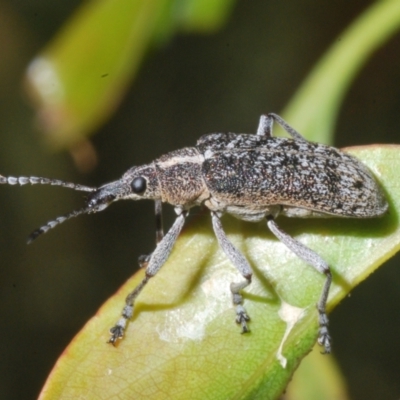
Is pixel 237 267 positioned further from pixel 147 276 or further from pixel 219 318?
pixel 147 276

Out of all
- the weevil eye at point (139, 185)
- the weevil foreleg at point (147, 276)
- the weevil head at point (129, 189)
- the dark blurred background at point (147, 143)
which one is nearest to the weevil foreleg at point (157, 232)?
the weevil head at point (129, 189)

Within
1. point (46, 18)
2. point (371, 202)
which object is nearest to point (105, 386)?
point (371, 202)

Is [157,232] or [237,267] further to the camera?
[157,232]

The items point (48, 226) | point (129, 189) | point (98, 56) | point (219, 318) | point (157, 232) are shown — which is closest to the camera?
point (219, 318)

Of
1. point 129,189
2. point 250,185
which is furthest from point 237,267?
point 129,189

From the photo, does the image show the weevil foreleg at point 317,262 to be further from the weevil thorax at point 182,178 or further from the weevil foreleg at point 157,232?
the weevil foreleg at point 157,232

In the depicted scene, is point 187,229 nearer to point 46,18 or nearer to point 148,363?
point 148,363

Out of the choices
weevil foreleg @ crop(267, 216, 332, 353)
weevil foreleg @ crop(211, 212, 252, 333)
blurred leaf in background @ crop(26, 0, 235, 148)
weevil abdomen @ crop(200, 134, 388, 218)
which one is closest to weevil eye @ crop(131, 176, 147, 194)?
weevil abdomen @ crop(200, 134, 388, 218)
